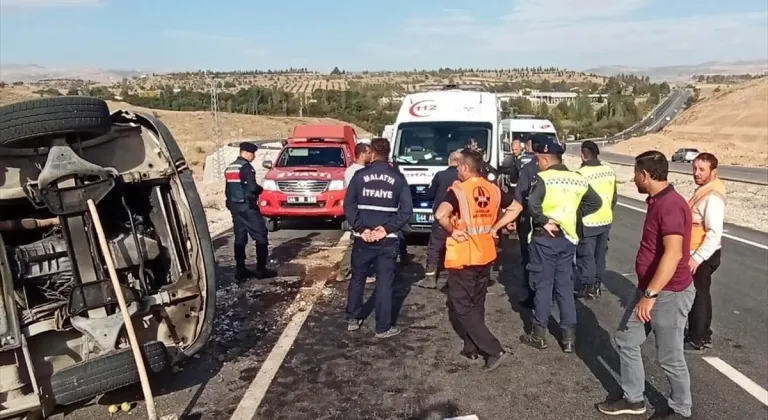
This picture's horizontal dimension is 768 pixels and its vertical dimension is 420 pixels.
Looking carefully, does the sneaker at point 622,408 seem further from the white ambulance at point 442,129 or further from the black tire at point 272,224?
the black tire at point 272,224

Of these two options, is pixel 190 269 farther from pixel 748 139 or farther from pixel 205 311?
pixel 748 139

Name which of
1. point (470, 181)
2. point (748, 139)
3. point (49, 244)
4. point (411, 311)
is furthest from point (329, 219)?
point (748, 139)

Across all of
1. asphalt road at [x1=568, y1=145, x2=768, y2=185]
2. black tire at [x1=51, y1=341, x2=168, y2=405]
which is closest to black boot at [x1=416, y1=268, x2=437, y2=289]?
black tire at [x1=51, y1=341, x2=168, y2=405]

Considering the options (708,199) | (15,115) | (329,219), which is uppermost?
(15,115)

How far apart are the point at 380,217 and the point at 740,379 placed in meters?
3.27

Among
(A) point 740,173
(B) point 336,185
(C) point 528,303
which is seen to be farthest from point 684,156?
(C) point 528,303

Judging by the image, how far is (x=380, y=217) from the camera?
6551 millimetres

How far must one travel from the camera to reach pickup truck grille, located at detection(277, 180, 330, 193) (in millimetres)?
13102

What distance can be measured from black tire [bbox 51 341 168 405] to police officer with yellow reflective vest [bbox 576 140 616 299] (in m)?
5.12

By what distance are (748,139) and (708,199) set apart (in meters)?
70.9

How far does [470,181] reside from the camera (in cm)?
575

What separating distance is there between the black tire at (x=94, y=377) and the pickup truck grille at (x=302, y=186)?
8.76 m

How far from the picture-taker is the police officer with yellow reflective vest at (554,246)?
Result: 6.13m

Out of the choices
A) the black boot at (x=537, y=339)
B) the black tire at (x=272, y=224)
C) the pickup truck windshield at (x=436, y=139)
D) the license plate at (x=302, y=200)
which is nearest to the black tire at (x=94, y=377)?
the black boot at (x=537, y=339)
